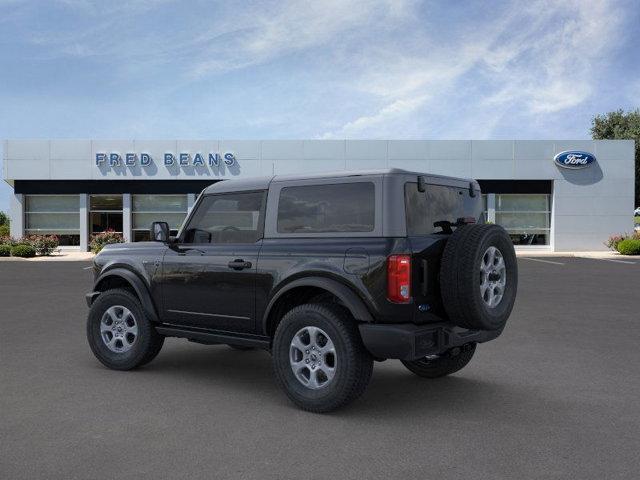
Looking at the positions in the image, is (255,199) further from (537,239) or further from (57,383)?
(537,239)

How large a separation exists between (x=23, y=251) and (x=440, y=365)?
28.4m

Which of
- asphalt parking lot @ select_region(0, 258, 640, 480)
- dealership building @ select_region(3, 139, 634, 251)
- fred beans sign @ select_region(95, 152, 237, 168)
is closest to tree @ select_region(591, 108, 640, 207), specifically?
dealership building @ select_region(3, 139, 634, 251)

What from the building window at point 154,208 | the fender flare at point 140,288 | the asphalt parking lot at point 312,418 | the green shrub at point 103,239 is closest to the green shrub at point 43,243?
the green shrub at point 103,239

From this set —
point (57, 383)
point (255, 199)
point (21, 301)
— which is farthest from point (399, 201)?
point (21, 301)

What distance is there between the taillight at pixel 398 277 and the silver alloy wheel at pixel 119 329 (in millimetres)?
3039

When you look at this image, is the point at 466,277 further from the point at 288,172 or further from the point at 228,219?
the point at 288,172

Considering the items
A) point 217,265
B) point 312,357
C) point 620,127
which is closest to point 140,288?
point 217,265

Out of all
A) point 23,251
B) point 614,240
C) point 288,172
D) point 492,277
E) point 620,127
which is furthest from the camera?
point 620,127

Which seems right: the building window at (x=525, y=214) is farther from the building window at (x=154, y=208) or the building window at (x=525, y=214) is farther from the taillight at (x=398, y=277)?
the taillight at (x=398, y=277)

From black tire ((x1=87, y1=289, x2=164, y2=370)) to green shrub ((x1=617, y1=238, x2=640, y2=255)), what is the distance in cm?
2939

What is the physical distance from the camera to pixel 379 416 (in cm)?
477

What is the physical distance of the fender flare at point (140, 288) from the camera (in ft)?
20.0

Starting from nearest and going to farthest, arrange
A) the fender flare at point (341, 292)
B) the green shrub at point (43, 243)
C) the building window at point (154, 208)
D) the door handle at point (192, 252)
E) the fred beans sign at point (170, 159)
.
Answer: the fender flare at point (341, 292)
the door handle at point (192, 252)
the green shrub at point (43, 243)
the fred beans sign at point (170, 159)
the building window at point (154, 208)

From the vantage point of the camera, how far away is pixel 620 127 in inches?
2117
